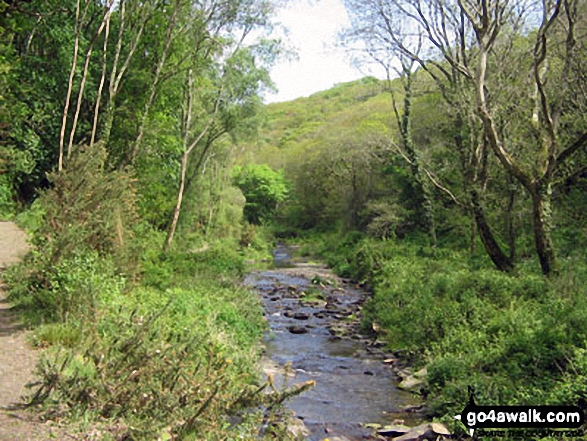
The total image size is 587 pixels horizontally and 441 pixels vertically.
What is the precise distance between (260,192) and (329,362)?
1640 inches

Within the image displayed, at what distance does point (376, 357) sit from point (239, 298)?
4593 mm

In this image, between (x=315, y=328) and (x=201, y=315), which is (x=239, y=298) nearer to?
(x=315, y=328)

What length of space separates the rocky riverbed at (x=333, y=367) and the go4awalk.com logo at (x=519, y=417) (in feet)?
3.12

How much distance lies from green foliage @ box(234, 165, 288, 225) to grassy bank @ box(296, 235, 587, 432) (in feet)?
113

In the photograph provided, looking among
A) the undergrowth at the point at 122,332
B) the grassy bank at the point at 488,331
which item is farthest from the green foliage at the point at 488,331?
the undergrowth at the point at 122,332

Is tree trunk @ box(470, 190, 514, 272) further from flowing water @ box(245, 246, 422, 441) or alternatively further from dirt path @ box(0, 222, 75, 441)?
dirt path @ box(0, 222, 75, 441)

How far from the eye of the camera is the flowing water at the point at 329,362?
27.8 ft

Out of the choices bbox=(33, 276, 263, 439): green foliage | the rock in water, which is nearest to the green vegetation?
bbox=(33, 276, 263, 439): green foliage

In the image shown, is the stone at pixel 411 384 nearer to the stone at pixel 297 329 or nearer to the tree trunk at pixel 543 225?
the stone at pixel 297 329

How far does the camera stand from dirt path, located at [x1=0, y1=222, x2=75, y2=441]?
494cm

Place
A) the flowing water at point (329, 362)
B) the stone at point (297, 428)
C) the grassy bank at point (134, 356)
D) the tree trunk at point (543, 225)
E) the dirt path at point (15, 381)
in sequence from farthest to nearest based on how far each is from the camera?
the tree trunk at point (543, 225), the flowing water at point (329, 362), the stone at point (297, 428), the grassy bank at point (134, 356), the dirt path at point (15, 381)

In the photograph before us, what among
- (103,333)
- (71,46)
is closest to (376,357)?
(103,333)

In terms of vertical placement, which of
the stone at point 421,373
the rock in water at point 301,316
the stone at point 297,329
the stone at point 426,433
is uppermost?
the stone at point 426,433

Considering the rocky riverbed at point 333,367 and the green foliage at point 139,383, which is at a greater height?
the green foliage at point 139,383
